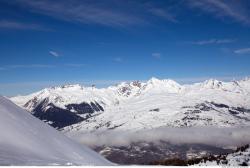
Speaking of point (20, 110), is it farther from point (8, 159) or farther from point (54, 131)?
point (8, 159)

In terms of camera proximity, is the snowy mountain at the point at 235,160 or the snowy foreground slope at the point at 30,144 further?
the snowy mountain at the point at 235,160

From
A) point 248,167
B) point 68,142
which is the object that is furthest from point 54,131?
point 248,167

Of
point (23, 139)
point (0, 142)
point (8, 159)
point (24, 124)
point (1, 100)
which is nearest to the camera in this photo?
point (8, 159)

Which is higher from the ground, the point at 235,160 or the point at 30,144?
the point at 235,160

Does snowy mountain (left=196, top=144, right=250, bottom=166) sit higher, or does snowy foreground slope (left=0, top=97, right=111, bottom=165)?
snowy mountain (left=196, top=144, right=250, bottom=166)

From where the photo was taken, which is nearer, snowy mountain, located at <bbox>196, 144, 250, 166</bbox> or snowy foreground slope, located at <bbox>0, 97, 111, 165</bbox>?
snowy foreground slope, located at <bbox>0, 97, 111, 165</bbox>

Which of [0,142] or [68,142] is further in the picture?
[68,142]

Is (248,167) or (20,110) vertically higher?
(20,110)

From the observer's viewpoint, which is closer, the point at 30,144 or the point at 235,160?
the point at 30,144
